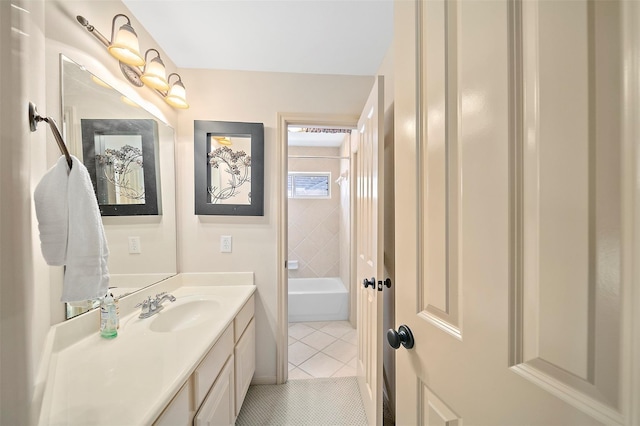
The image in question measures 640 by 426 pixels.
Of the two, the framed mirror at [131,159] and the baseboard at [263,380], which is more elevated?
the framed mirror at [131,159]

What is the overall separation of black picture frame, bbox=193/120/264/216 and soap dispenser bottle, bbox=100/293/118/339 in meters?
0.81

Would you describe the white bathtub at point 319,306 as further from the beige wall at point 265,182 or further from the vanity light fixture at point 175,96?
the vanity light fixture at point 175,96

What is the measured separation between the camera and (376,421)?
46.1 inches

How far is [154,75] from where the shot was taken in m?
1.28

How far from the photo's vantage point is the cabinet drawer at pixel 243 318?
4.24 feet

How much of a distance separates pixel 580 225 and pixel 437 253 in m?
0.26

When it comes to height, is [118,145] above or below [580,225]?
above

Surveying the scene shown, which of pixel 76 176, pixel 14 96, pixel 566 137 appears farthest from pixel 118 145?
pixel 566 137

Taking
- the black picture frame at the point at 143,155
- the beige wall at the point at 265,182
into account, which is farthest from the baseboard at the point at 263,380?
the black picture frame at the point at 143,155

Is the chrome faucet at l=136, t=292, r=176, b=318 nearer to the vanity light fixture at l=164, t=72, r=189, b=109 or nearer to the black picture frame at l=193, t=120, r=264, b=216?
the black picture frame at l=193, t=120, r=264, b=216

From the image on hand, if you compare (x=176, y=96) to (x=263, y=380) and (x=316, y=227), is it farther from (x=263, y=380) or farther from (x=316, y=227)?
(x=316, y=227)

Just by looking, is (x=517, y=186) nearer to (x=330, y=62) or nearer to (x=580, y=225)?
(x=580, y=225)

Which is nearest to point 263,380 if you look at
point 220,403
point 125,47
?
point 220,403

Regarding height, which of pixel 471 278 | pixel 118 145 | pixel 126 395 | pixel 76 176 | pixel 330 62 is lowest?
pixel 126 395
